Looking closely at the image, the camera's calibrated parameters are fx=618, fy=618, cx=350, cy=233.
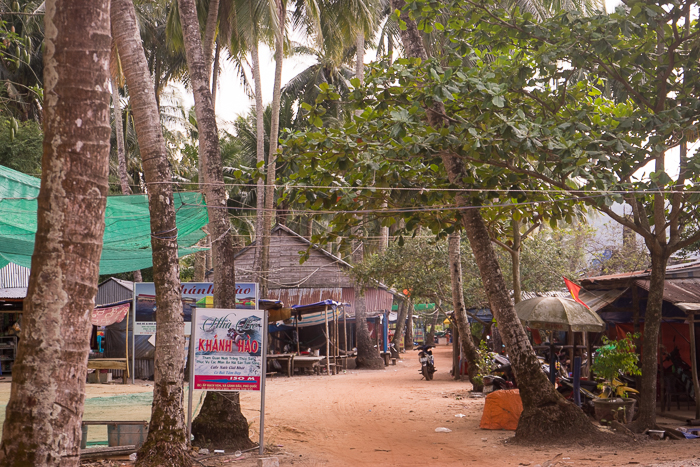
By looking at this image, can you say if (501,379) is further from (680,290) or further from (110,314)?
(110,314)

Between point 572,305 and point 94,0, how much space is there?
29.1 feet

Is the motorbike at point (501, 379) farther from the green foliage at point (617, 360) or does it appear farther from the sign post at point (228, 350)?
the sign post at point (228, 350)

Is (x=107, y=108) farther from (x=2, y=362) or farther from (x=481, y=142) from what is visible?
(x=2, y=362)

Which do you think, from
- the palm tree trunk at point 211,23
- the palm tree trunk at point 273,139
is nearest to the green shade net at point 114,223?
the palm tree trunk at point 211,23

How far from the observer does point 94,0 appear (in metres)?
3.51

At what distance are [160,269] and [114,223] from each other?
3.30 metres

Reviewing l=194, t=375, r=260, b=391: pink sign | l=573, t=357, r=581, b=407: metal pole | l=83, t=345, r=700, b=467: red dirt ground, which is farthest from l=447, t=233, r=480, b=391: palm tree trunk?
l=194, t=375, r=260, b=391: pink sign

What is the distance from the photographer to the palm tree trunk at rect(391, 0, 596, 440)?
8.67 m

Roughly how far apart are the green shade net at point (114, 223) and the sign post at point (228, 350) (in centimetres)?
158

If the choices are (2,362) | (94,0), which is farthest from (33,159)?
(94,0)

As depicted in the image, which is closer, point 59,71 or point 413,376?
point 59,71

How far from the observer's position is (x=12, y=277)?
2042 centimetres

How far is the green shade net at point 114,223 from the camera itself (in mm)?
8891

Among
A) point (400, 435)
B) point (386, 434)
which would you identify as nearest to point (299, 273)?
point (386, 434)
